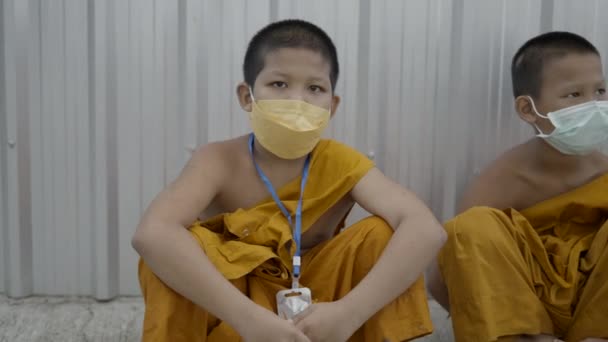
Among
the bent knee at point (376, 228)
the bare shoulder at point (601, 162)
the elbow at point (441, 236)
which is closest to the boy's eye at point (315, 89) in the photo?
the bent knee at point (376, 228)

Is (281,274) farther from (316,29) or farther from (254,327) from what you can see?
(316,29)

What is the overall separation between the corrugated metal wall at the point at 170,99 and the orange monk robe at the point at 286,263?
52 centimetres

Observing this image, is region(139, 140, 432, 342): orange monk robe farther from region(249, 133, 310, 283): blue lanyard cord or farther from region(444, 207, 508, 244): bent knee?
region(444, 207, 508, 244): bent knee

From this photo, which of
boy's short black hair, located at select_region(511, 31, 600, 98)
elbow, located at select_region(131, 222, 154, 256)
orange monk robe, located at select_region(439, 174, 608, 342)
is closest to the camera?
elbow, located at select_region(131, 222, 154, 256)

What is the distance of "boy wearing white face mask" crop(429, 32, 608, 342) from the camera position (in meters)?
1.54

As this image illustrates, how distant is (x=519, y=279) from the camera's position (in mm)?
1545

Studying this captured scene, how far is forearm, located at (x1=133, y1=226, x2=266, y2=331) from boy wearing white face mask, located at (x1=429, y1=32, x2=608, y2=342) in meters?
0.56

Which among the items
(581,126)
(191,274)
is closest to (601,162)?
(581,126)

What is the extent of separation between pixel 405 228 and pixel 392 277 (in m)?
0.13

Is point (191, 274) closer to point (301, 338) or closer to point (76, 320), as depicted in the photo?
point (301, 338)

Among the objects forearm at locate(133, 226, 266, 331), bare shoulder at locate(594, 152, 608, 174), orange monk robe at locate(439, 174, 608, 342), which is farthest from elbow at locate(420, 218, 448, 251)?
bare shoulder at locate(594, 152, 608, 174)

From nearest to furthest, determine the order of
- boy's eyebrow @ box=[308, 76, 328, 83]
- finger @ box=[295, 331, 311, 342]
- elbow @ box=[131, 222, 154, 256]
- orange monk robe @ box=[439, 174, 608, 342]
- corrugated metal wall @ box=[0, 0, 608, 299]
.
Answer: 1. finger @ box=[295, 331, 311, 342]
2. elbow @ box=[131, 222, 154, 256]
3. orange monk robe @ box=[439, 174, 608, 342]
4. boy's eyebrow @ box=[308, 76, 328, 83]
5. corrugated metal wall @ box=[0, 0, 608, 299]

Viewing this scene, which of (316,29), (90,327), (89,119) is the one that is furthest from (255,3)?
(90,327)

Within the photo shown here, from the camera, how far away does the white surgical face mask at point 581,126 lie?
1.71 m
